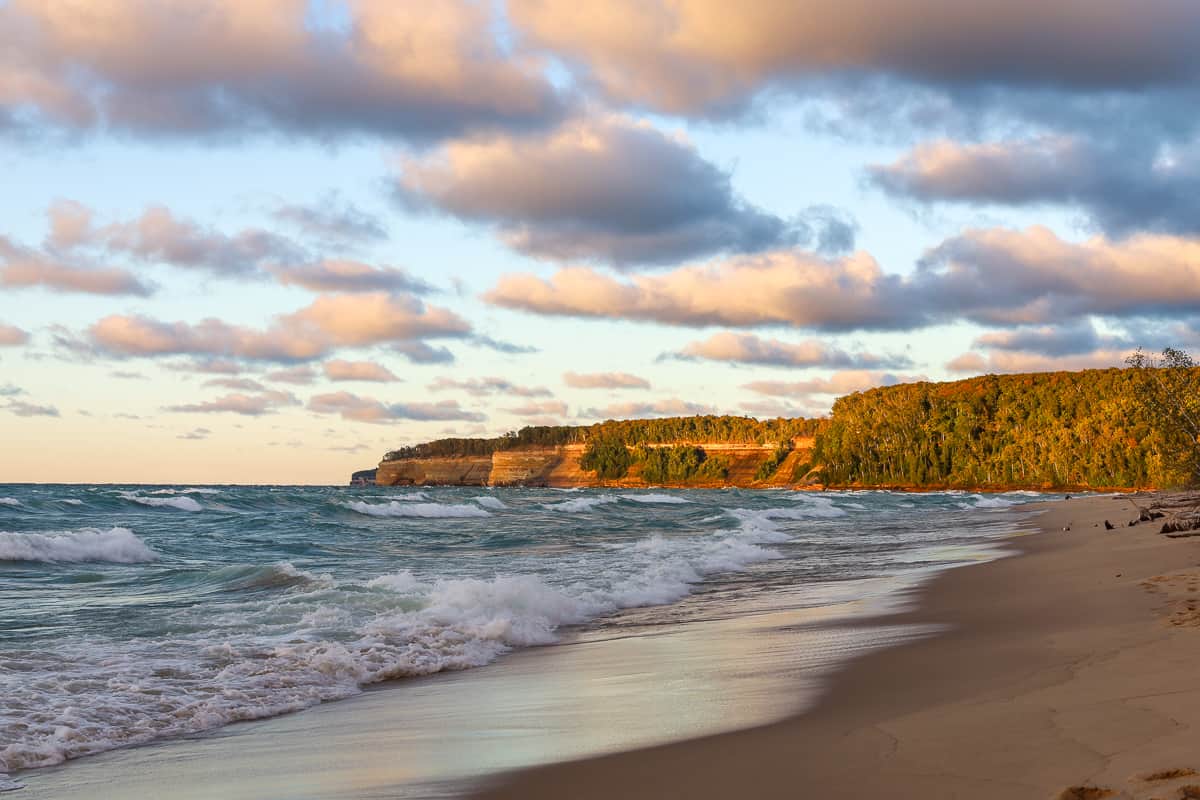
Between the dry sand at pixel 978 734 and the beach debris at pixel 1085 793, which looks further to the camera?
the dry sand at pixel 978 734

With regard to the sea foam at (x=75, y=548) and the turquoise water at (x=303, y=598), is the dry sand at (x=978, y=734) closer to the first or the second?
the turquoise water at (x=303, y=598)

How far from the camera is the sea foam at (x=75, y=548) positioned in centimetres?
2116

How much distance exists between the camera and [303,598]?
13344 mm

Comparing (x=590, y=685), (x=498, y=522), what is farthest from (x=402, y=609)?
(x=498, y=522)

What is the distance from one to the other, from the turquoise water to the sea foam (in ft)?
0.14

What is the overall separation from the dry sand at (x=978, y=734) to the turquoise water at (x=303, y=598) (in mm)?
3915

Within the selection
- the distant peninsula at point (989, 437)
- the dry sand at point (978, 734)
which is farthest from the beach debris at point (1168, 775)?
the distant peninsula at point (989, 437)

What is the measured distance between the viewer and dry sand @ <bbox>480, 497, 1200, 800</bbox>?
403cm

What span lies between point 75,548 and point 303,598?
11337 millimetres

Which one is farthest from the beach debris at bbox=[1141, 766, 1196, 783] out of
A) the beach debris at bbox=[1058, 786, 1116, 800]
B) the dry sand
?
the beach debris at bbox=[1058, 786, 1116, 800]

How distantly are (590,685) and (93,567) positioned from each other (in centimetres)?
1566

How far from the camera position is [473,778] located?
16.4 feet

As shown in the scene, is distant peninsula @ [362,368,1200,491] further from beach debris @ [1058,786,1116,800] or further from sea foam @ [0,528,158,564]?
beach debris @ [1058,786,1116,800]

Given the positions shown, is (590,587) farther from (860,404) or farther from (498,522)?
(860,404)
